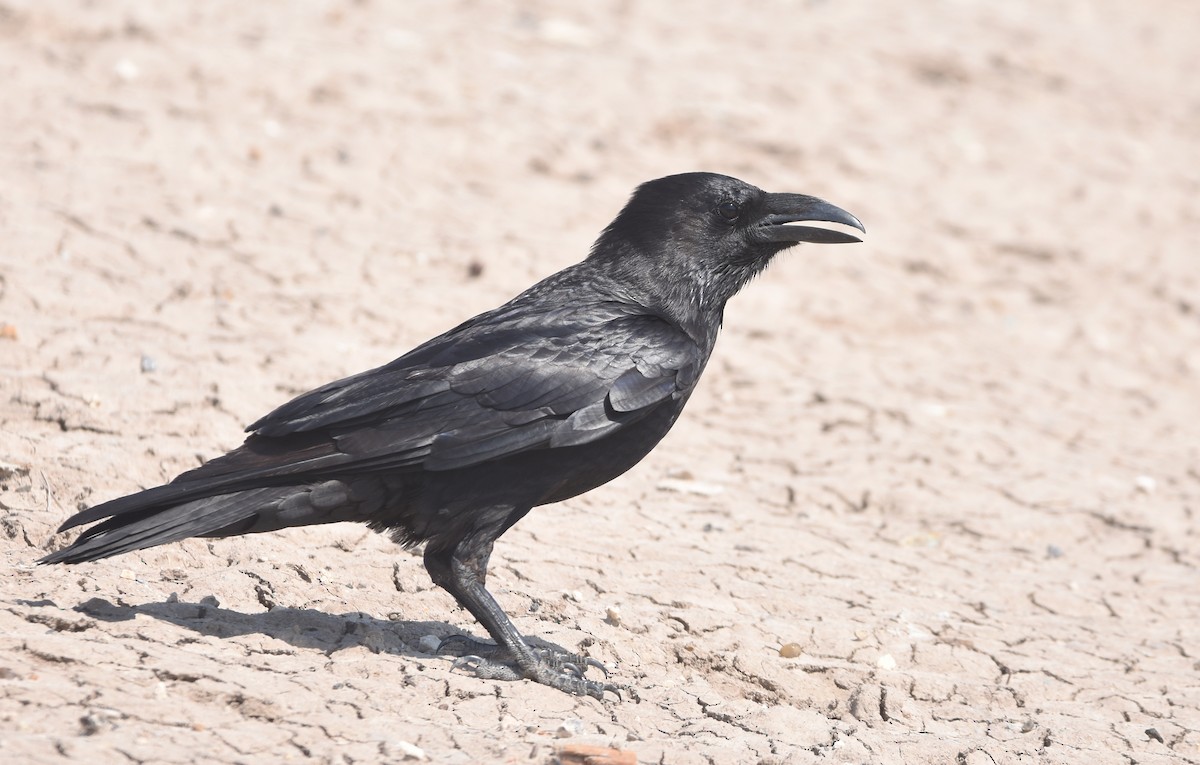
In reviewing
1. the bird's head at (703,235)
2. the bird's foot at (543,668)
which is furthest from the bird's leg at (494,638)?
the bird's head at (703,235)

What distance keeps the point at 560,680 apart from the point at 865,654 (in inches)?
46.2

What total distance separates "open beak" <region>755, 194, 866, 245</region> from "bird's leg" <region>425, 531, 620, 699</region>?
1579 mm

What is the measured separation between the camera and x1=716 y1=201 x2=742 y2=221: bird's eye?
4777 millimetres

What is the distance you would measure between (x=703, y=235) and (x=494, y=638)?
1630 mm

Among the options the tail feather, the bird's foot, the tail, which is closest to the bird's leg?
the bird's foot

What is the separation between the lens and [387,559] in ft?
15.5

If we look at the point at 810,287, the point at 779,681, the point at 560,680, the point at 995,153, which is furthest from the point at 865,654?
the point at 995,153

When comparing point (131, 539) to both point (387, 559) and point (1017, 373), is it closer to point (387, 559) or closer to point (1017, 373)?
point (387, 559)

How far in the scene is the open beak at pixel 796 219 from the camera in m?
4.77

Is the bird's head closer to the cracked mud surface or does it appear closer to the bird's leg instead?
the cracked mud surface

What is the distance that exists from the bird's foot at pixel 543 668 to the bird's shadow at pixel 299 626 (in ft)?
0.29

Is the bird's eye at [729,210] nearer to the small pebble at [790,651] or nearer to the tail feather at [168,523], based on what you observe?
the small pebble at [790,651]

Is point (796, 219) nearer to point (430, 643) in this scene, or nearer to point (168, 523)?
point (430, 643)

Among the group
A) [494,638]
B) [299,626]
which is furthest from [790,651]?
[299,626]
